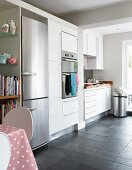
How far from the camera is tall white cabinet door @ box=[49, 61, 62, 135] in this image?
11.0 feet

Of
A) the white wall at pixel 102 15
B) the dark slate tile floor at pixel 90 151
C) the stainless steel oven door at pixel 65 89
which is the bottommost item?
the dark slate tile floor at pixel 90 151

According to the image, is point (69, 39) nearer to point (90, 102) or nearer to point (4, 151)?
point (90, 102)

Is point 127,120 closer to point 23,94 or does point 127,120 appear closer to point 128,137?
point 128,137

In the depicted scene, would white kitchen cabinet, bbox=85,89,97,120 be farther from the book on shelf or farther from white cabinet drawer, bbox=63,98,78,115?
the book on shelf

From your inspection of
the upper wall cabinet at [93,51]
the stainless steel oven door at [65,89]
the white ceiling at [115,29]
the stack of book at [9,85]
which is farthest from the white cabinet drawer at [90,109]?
the stack of book at [9,85]

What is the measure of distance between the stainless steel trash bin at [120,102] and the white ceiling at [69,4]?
2618 millimetres

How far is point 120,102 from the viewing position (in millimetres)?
5570

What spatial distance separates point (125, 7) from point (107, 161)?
2768 mm

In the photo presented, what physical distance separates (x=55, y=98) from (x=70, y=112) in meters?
0.64

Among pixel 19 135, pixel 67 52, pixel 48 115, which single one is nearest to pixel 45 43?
pixel 67 52

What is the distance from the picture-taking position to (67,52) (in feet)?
12.5

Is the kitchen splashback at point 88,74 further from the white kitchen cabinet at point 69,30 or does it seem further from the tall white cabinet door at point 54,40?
the tall white cabinet door at point 54,40

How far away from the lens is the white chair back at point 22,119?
1866 millimetres

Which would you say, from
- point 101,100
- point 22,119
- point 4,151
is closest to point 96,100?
point 101,100
